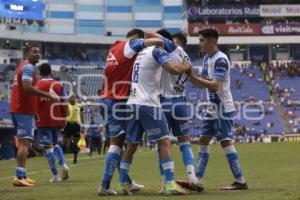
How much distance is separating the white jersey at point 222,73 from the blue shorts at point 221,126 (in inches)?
3.6

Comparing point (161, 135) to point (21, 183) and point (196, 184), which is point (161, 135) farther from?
point (21, 183)

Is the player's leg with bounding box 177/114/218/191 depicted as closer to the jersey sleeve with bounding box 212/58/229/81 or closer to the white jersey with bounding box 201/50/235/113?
the white jersey with bounding box 201/50/235/113

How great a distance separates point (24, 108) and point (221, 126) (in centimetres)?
335

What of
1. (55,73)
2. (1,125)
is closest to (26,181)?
(1,125)

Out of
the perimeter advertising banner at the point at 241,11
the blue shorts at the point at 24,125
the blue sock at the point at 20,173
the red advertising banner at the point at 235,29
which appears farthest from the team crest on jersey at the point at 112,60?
the perimeter advertising banner at the point at 241,11

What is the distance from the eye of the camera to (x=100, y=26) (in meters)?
68.8

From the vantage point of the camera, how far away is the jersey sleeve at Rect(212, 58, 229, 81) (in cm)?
820

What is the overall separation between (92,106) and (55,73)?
17164 millimetres

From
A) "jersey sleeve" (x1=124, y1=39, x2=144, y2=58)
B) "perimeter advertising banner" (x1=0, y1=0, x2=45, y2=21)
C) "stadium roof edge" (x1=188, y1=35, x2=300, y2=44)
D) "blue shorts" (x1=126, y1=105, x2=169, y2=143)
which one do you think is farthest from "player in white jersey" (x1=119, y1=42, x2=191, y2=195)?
"stadium roof edge" (x1=188, y1=35, x2=300, y2=44)

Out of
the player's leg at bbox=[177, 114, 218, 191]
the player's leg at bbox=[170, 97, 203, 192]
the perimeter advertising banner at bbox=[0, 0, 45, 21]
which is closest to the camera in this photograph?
the player's leg at bbox=[170, 97, 203, 192]

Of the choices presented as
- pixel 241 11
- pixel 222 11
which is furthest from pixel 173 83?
pixel 241 11

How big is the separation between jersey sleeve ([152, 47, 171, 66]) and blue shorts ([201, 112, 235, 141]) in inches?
59.0

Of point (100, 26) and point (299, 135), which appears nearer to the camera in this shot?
point (299, 135)

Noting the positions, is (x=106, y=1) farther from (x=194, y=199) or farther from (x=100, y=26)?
(x=194, y=199)
